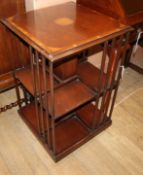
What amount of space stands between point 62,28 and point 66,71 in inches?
12.2

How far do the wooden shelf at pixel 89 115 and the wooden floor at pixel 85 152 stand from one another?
4.8 inches

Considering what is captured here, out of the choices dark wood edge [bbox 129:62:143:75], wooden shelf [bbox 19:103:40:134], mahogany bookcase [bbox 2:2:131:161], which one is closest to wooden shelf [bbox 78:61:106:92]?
mahogany bookcase [bbox 2:2:131:161]

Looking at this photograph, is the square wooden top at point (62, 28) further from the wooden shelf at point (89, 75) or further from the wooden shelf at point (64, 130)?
the wooden shelf at point (64, 130)

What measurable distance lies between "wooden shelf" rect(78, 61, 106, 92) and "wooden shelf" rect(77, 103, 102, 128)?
0.22 meters

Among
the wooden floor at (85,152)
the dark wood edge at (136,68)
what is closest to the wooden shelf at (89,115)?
the wooden floor at (85,152)

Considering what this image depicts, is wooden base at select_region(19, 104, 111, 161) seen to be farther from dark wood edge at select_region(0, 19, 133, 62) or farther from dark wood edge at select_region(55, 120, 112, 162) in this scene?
dark wood edge at select_region(0, 19, 133, 62)

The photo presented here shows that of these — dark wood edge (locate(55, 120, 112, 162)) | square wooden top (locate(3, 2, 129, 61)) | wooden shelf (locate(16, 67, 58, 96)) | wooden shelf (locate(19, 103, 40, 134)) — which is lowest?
dark wood edge (locate(55, 120, 112, 162))

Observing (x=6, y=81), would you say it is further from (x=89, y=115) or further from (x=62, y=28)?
(x=62, y=28)

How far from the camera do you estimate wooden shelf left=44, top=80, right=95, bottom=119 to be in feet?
3.74

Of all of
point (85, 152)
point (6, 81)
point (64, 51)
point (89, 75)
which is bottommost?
point (85, 152)

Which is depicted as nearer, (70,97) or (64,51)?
(64,51)

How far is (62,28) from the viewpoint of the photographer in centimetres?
106

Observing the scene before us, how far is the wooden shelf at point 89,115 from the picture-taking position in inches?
57.2

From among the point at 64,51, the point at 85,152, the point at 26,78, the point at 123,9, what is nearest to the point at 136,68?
the point at 123,9
